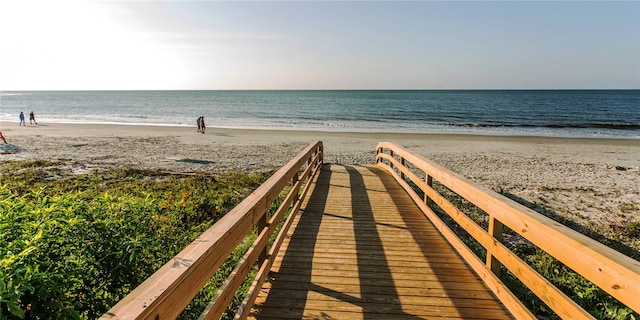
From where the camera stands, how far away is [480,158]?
1662 centimetres

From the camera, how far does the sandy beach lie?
31.9ft

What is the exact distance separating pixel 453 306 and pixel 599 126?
4072 centimetres

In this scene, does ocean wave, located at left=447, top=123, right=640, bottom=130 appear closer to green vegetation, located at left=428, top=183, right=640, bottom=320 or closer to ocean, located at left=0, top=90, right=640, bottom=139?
ocean, located at left=0, top=90, right=640, bottom=139

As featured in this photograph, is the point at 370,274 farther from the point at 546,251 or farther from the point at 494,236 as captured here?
the point at 546,251

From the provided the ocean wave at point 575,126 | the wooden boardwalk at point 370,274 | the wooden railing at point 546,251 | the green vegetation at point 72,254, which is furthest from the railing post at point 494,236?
the ocean wave at point 575,126

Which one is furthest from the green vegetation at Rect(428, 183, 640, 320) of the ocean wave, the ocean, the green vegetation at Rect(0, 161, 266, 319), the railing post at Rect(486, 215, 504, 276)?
the ocean wave

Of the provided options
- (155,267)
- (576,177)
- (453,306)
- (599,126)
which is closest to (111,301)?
(155,267)

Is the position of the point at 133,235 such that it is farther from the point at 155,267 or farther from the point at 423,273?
the point at 423,273

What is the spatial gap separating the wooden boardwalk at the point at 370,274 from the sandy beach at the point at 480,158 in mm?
5061

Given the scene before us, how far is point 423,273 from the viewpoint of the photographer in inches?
139

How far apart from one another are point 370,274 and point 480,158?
14.9 metres

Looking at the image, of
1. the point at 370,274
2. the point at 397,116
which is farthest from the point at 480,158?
the point at 397,116

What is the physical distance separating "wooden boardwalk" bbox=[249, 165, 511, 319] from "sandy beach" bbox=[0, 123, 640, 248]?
5061mm

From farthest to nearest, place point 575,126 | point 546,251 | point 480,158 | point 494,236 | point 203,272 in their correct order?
point 575,126 → point 480,158 → point 494,236 → point 546,251 → point 203,272
